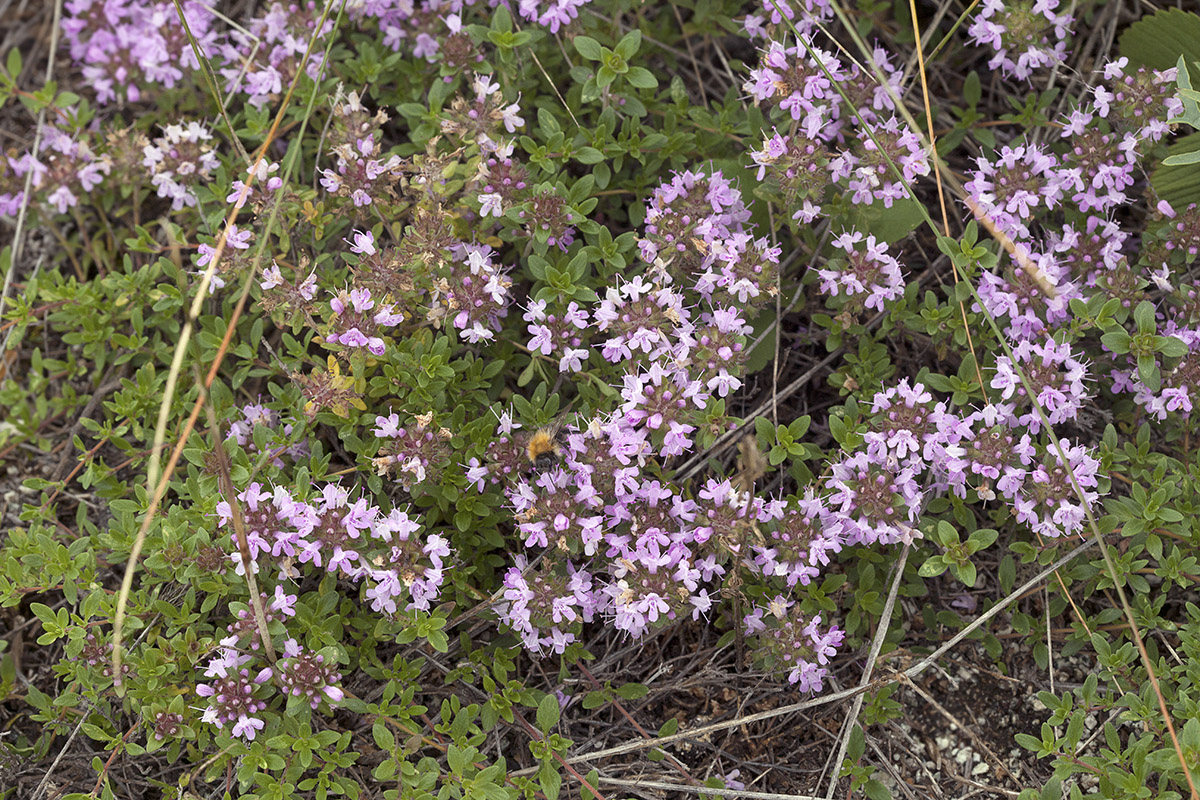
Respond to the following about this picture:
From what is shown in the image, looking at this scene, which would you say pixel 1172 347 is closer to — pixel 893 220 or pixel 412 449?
pixel 893 220

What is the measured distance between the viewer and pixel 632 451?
3182 mm

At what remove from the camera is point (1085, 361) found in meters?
3.68

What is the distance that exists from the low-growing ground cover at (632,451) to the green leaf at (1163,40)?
0.04 feet

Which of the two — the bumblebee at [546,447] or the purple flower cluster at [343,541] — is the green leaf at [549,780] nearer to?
the purple flower cluster at [343,541]

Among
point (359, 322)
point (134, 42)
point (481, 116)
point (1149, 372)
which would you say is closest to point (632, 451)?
point (359, 322)

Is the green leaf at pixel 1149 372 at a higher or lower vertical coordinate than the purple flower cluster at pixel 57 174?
higher

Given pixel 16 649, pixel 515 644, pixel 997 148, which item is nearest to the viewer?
pixel 515 644

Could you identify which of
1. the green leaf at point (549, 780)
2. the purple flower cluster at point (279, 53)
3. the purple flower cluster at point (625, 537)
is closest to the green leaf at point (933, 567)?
the purple flower cluster at point (625, 537)

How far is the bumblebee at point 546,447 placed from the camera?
3199mm

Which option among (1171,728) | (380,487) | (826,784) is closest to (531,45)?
(380,487)

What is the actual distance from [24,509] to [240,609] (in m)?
1.21

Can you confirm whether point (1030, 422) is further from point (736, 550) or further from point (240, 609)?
point (240, 609)

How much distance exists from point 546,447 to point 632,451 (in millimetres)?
279

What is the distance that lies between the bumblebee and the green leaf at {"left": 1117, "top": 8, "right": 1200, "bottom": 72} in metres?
2.63
